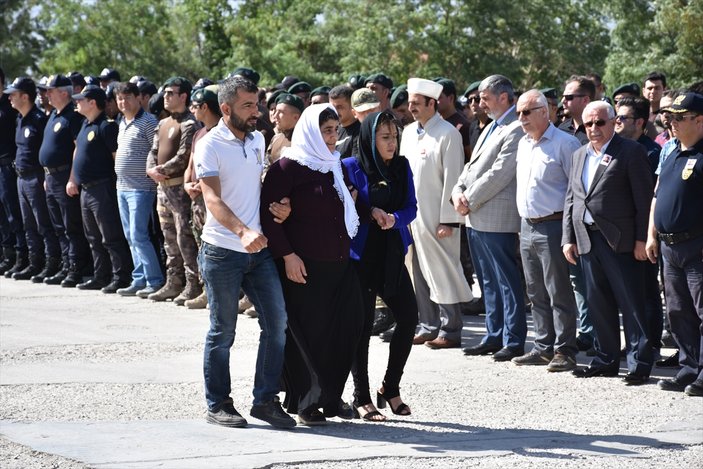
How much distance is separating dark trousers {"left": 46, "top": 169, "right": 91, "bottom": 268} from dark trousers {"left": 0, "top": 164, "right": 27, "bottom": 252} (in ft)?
3.54

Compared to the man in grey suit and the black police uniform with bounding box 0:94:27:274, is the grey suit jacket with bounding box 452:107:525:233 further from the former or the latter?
the black police uniform with bounding box 0:94:27:274

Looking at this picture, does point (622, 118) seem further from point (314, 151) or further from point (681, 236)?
point (314, 151)

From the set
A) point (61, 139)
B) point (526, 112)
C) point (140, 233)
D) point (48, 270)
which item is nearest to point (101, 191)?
point (140, 233)

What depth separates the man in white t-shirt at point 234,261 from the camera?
7258mm

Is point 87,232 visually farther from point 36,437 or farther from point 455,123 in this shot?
point 36,437

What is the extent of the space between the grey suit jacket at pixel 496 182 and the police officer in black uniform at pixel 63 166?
5935 millimetres

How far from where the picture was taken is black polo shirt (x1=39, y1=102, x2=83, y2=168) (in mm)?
14438

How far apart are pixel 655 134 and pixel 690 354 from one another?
349 centimetres

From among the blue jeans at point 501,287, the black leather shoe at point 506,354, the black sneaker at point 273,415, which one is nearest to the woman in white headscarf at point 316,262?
the black sneaker at point 273,415

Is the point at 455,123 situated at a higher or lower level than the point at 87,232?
higher

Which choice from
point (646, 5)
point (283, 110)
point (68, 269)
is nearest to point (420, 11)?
point (646, 5)

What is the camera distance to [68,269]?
15.1 metres

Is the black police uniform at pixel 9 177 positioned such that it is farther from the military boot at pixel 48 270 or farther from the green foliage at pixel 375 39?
the green foliage at pixel 375 39

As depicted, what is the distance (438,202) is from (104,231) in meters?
4.97
